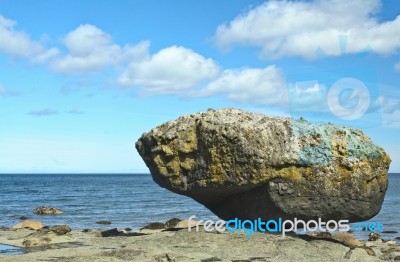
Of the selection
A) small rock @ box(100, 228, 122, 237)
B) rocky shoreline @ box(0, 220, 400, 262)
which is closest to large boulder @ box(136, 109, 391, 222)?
rocky shoreline @ box(0, 220, 400, 262)

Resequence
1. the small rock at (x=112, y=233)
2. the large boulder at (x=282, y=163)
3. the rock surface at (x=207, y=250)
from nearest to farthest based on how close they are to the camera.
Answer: the rock surface at (x=207, y=250), the large boulder at (x=282, y=163), the small rock at (x=112, y=233)

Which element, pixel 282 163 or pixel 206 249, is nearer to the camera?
pixel 206 249

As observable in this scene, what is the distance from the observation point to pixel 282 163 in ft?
50.4

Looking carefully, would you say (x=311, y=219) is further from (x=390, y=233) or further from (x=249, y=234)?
(x=390, y=233)

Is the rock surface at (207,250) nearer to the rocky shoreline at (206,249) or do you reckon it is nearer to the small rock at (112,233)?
the rocky shoreline at (206,249)

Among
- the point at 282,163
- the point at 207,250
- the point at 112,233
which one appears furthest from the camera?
the point at 112,233

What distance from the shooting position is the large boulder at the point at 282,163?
50.6ft

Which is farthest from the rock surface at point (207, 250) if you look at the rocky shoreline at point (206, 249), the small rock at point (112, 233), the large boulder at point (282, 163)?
the small rock at point (112, 233)

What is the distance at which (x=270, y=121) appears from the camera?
1595cm


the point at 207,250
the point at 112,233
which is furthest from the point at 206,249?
the point at 112,233

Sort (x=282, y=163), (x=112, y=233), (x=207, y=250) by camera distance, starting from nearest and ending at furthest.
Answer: (x=207, y=250) < (x=282, y=163) < (x=112, y=233)

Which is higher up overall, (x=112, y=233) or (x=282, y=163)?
(x=282, y=163)

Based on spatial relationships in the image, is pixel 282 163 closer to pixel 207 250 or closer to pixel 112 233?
pixel 207 250

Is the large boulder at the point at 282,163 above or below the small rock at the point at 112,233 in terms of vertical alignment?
above
